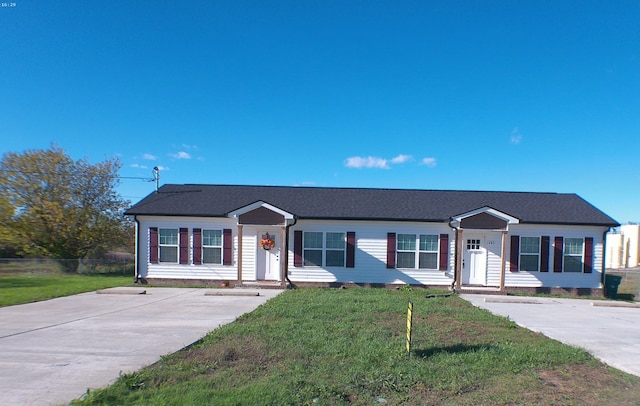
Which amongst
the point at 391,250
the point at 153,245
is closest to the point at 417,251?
the point at 391,250

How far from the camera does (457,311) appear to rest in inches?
424

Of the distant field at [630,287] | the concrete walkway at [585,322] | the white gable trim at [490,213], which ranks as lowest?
the distant field at [630,287]

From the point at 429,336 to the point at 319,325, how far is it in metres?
2.40

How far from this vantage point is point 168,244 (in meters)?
16.5

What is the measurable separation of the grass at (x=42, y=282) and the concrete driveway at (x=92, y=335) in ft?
3.34

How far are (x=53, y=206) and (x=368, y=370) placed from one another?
2112 cm

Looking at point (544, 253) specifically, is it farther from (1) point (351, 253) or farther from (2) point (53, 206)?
(2) point (53, 206)

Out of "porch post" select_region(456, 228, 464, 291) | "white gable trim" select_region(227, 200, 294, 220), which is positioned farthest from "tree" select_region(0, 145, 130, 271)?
"porch post" select_region(456, 228, 464, 291)

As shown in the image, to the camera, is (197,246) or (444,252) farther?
(197,246)

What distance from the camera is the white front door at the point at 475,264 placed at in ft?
53.4

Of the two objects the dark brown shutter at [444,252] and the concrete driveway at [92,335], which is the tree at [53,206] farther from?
the dark brown shutter at [444,252]

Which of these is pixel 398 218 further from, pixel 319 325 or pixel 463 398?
pixel 463 398

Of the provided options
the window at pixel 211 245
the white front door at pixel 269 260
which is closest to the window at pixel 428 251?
the white front door at pixel 269 260

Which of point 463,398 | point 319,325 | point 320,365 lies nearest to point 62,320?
point 319,325
